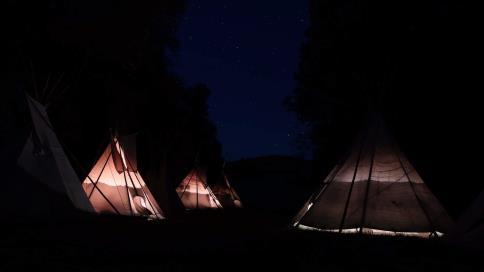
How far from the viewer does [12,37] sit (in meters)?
9.64

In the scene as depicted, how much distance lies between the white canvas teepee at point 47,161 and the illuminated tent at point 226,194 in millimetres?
15679

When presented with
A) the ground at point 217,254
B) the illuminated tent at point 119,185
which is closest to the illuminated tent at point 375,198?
the ground at point 217,254

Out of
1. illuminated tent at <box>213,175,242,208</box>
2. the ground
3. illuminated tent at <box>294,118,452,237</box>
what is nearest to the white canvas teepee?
the ground

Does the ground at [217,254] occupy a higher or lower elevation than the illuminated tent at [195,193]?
lower

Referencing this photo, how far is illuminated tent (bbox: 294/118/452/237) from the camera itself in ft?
26.5

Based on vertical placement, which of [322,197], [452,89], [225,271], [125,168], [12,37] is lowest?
[225,271]

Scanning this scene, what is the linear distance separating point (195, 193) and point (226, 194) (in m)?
4.38

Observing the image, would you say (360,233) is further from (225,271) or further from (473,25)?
(473,25)

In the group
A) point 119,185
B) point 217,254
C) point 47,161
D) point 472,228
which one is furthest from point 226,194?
point 217,254

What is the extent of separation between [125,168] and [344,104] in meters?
6.72

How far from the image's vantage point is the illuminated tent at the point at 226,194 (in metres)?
24.6

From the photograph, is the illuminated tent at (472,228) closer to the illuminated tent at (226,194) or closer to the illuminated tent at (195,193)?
the illuminated tent at (195,193)

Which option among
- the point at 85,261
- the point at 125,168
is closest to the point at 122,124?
the point at 125,168

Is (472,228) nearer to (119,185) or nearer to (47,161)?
(47,161)
